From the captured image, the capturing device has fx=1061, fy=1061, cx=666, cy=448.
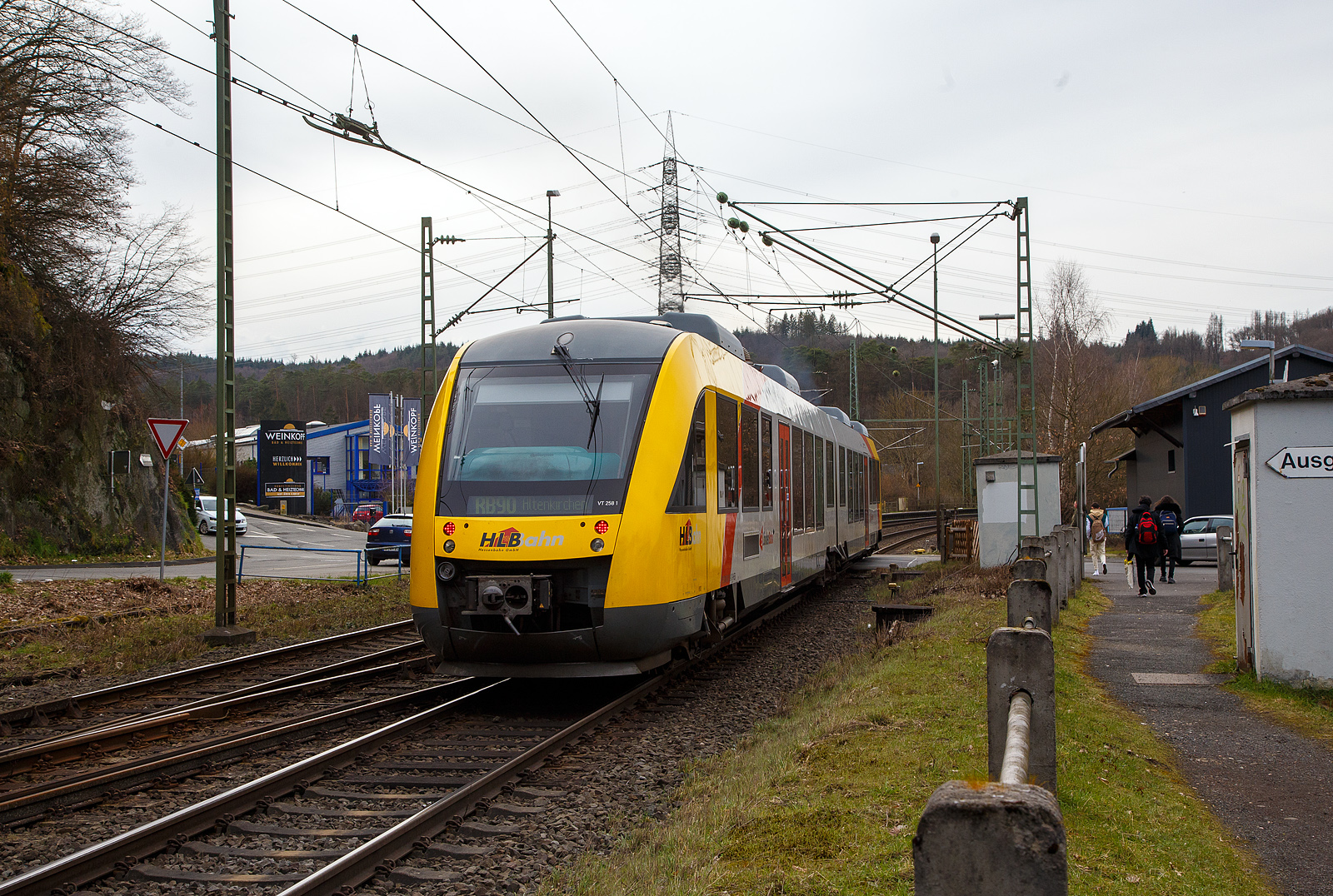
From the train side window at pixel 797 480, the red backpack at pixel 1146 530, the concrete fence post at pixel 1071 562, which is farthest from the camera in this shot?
the red backpack at pixel 1146 530

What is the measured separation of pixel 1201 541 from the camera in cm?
2722

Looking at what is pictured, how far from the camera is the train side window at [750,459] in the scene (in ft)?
36.9

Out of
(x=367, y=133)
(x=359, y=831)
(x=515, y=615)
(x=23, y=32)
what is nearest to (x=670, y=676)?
(x=515, y=615)

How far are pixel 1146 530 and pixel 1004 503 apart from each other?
11.1 feet

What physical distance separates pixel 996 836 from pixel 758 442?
394 inches

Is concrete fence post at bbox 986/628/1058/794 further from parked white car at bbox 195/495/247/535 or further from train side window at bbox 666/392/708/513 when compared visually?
parked white car at bbox 195/495/247/535

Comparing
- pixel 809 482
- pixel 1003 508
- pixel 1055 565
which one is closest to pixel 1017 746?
pixel 1055 565

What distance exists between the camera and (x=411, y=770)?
23.1 ft

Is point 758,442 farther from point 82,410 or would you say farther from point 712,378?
point 82,410

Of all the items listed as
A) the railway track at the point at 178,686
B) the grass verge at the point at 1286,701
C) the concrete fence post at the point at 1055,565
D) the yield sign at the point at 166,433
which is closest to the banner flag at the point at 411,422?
the yield sign at the point at 166,433

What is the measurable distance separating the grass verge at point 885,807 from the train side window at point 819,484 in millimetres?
7383

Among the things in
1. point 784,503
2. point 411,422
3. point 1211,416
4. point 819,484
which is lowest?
point 784,503

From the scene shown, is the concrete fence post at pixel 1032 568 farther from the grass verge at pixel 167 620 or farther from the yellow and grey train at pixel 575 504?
the grass verge at pixel 167 620

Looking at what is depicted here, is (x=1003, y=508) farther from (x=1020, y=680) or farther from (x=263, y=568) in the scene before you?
(x=1020, y=680)
